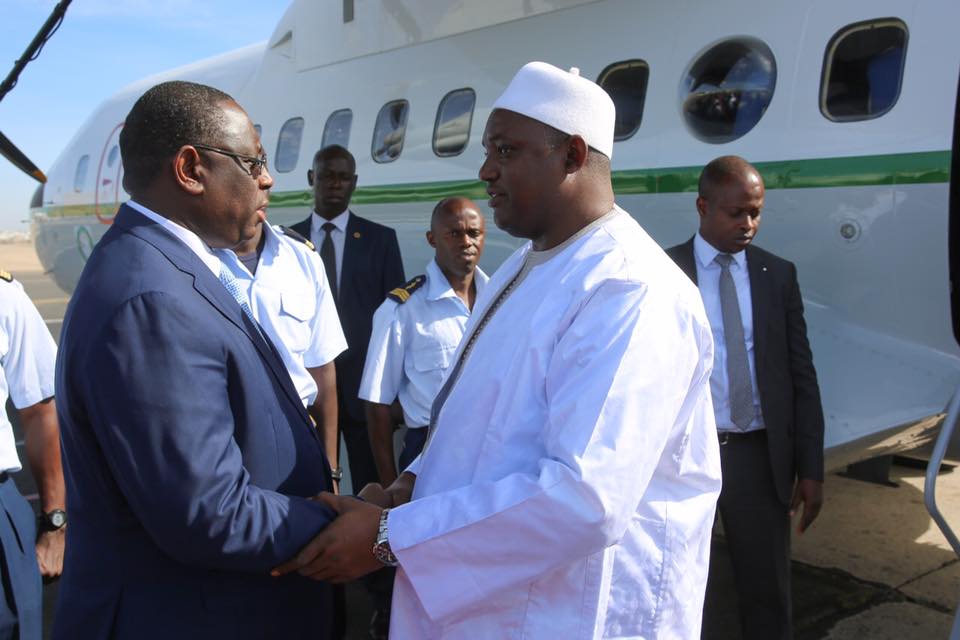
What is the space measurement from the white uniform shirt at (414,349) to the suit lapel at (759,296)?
3.85 ft

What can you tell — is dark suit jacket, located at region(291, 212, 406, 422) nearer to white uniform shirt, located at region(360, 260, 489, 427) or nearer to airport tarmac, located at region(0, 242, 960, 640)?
white uniform shirt, located at region(360, 260, 489, 427)

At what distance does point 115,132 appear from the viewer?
1060 centimetres

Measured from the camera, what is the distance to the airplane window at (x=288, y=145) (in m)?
7.62

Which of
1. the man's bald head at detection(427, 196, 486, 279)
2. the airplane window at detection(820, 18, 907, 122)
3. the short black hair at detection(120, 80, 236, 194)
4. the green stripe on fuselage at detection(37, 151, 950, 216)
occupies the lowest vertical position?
the man's bald head at detection(427, 196, 486, 279)

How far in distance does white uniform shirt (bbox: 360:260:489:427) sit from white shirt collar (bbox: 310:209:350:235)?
3.96ft

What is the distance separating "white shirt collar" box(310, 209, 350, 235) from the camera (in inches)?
183

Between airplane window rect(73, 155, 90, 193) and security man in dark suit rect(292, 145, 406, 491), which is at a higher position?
airplane window rect(73, 155, 90, 193)

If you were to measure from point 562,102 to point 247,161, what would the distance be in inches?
27.5

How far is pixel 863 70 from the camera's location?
3.84m

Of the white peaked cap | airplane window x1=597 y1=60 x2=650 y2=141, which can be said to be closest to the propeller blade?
airplane window x1=597 y1=60 x2=650 y2=141

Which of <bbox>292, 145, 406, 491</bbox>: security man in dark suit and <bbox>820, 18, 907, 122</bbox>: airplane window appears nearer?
<bbox>820, 18, 907, 122</bbox>: airplane window

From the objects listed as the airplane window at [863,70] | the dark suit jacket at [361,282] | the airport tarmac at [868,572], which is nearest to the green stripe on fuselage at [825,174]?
the airplane window at [863,70]

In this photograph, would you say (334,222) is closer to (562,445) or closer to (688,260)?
(688,260)

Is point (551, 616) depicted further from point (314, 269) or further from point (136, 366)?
point (314, 269)
